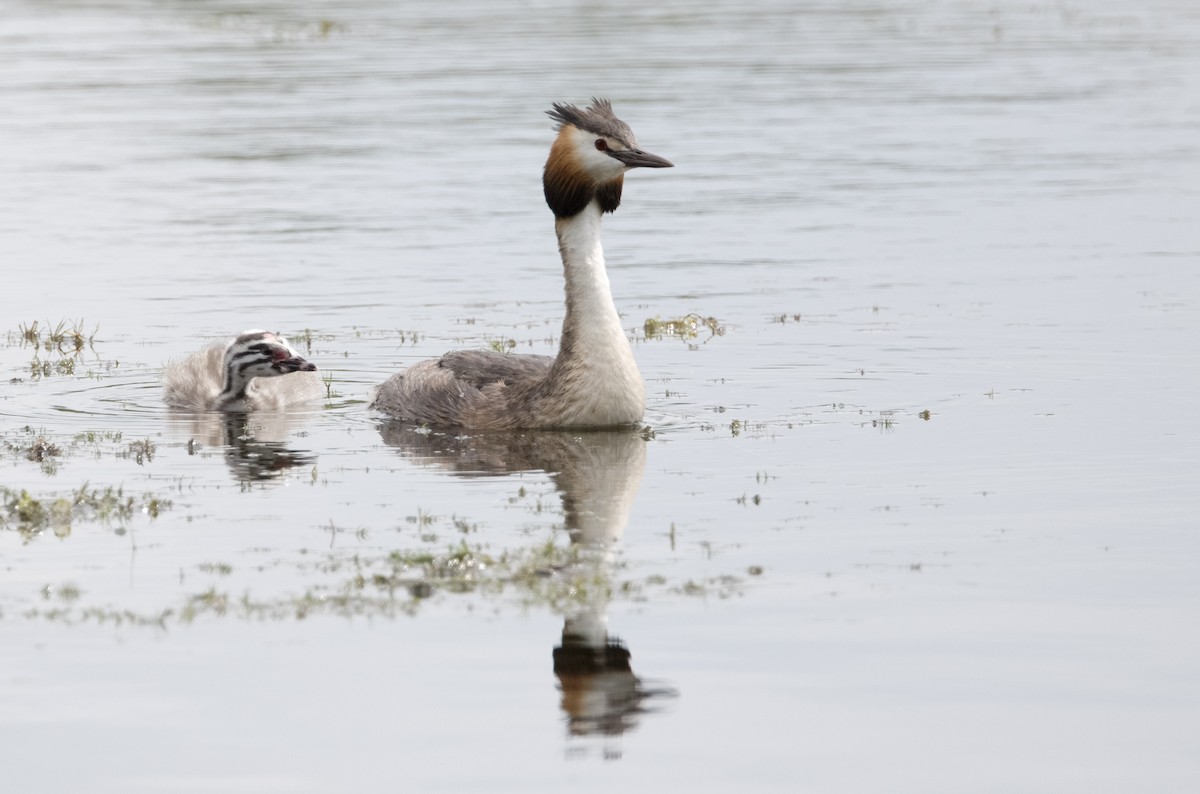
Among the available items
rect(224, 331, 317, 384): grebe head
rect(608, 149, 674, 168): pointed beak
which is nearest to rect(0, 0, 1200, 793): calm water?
rect(224, 331, 317, 384): grebe head

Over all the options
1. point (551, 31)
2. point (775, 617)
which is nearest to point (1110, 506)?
point (775, 617)

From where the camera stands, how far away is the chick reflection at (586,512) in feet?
27.4

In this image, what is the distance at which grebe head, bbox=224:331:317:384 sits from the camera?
1587 cm

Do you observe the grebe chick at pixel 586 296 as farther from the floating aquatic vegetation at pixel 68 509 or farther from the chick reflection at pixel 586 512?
the floating aquatic vegetation at pixel 68 509

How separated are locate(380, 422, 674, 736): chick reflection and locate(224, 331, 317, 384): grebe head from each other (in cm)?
107

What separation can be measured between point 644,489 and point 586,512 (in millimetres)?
754

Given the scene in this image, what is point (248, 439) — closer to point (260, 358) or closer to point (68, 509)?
point (260, 358)

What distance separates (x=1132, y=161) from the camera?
102ft

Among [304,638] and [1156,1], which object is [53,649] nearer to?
[304,638]

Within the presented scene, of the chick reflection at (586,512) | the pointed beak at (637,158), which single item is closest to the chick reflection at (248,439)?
the chick reflection at (586,512)

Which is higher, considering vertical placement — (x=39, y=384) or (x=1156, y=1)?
(x=1156, y=1)

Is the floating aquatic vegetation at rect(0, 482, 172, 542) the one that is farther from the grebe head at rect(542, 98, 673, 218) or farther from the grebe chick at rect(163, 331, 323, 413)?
the grebe chick at rect(163, 331, 323, 413)

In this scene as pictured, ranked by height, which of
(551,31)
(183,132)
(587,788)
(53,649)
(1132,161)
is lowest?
(587,788)

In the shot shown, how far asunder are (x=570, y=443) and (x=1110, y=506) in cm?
391
